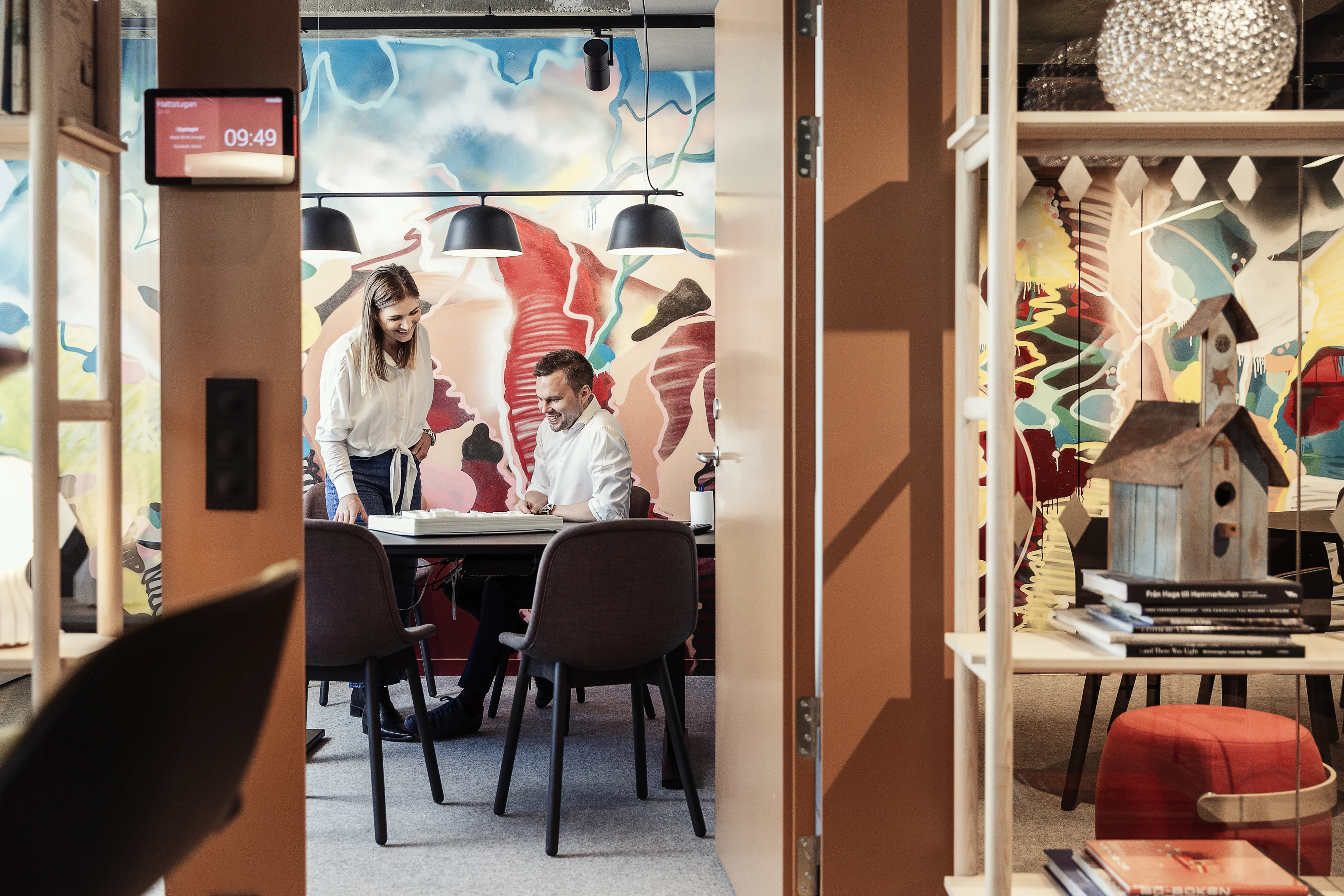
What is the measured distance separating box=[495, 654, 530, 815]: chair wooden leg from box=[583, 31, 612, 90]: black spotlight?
9.68ft

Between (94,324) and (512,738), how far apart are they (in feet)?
5.54

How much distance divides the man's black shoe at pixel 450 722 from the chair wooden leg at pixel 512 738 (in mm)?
748

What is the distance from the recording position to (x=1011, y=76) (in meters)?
1.45

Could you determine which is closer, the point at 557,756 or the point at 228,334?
the point at 228,334

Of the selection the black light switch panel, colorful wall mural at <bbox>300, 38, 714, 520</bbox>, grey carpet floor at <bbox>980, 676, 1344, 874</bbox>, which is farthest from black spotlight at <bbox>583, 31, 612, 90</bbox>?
grey carpet floor at <bbox>980, 676, 1344, 874</bbox>

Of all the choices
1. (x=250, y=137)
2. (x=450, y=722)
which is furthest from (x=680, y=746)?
(x=250, y=137)

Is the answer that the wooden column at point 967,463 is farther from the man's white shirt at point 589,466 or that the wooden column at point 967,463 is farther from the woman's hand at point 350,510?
the woman's hand at point 350,510

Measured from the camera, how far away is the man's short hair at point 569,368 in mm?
4039

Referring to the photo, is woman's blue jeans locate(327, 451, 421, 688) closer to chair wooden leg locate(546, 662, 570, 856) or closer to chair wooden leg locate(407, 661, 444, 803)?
chair wooden leg locate(407, 661, 444, 803)

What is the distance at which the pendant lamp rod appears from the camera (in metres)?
4.91

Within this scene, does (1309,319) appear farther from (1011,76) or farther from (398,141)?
(398,141)

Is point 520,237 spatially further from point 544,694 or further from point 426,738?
point 426,738

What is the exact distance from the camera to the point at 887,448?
1.82 m

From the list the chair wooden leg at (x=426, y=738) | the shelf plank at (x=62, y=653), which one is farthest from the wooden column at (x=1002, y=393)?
the chair wooden leg at (x=426, y=738)
